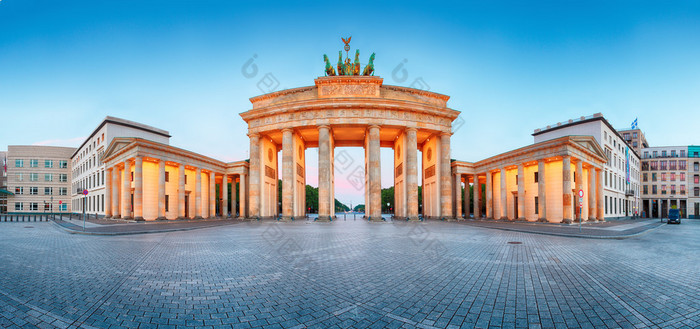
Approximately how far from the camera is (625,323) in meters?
4.72

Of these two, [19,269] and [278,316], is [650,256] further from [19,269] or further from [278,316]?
[19,269]

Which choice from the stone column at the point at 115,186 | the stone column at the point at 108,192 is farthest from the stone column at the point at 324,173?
the stone column at the point at 108,192

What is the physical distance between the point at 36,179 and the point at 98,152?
1290 inches

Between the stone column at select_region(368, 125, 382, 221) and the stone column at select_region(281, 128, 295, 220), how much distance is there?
971 centimetres

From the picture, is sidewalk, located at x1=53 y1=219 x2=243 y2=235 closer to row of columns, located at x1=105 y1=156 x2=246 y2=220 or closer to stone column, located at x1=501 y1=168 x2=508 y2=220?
row of columns, located at x1=105 y1=156 x2=246 y2=220

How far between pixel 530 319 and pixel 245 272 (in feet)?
21.2

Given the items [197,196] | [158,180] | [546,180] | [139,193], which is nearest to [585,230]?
[546,180]

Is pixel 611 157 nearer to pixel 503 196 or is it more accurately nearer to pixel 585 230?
pixel 503 196

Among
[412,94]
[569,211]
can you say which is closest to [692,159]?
[569,211]

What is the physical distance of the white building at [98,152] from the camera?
47719mm

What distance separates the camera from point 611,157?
47781mm

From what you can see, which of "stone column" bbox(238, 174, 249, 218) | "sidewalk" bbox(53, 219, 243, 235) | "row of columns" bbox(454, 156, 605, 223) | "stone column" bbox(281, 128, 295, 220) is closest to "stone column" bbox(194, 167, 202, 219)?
"stone column" bbox(238, 174, 249, 218)

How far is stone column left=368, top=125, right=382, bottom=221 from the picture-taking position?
36312 mm

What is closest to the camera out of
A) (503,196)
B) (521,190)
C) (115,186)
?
(521,190)
